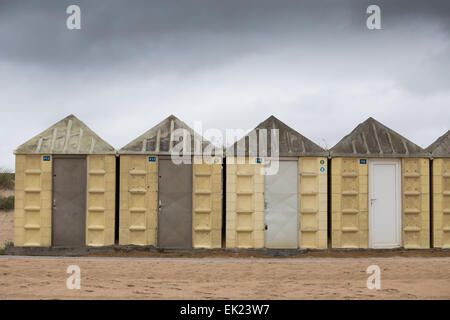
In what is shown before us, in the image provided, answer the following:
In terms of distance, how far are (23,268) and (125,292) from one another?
3779mm

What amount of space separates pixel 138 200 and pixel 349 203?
5.69 meters

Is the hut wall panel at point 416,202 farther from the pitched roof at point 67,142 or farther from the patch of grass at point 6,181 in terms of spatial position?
the patch of grass at point 6,181

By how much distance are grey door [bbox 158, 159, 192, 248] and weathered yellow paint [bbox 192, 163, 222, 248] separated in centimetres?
16

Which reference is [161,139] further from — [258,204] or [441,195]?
[441,195]

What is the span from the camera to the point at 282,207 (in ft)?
48.9

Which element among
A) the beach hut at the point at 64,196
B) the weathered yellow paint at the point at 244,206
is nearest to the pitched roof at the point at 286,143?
the weathered yellow paint at the point at 244,206

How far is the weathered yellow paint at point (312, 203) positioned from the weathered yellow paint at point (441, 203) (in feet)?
10.2

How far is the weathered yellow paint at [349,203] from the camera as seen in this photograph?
14961mm

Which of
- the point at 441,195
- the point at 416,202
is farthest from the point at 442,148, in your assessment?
the point at 416,202

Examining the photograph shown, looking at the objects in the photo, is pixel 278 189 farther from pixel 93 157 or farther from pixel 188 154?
pixel 93 157

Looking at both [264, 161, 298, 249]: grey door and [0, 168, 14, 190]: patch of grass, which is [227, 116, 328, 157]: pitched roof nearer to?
[264, 161, 298, 249]: grey door

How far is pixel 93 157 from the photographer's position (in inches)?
583

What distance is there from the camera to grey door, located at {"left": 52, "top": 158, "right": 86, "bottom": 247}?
48.3ft

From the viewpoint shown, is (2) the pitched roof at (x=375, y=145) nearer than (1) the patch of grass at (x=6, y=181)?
Yes
